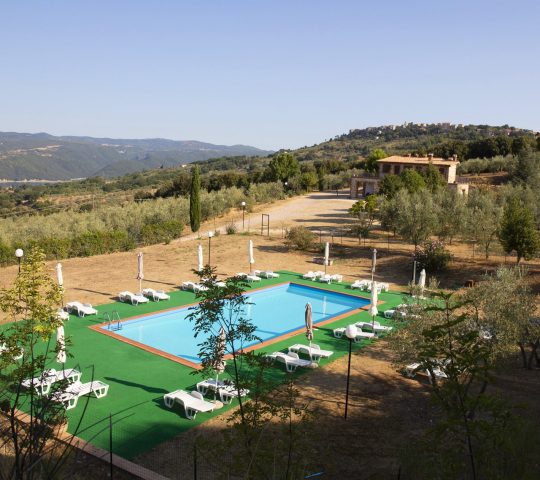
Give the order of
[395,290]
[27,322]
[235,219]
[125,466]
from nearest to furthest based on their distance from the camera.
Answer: [27,322] < [125,466] < [395,290] < [235,219]

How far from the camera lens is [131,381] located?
13023 mm

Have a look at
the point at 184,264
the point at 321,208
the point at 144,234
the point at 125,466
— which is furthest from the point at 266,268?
the point at 321,208

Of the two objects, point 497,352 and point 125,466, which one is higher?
point 497,352

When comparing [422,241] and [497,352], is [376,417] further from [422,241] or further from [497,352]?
[422,241]

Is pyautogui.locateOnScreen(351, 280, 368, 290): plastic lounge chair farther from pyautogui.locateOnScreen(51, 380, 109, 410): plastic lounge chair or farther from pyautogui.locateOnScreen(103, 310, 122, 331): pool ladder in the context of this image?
pyautogui.locateOnScreen(51, 380, 109, 410): plastic lounge chair

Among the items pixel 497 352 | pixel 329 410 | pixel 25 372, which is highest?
pixel 25 372

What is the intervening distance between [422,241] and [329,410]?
17.7m

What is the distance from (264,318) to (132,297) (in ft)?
17.3

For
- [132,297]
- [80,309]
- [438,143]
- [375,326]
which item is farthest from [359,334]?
[438,143]

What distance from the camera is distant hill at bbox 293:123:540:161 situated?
73.7 m

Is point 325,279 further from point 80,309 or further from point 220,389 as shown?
A: point 220,389

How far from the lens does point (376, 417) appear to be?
11.3 m

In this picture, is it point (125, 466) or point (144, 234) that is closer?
point (125, 466)

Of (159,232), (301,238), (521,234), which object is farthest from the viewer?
(159,232)
